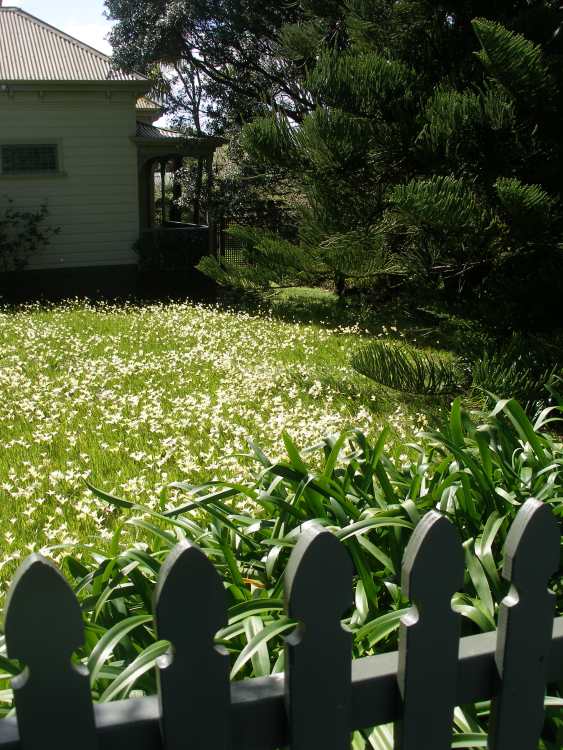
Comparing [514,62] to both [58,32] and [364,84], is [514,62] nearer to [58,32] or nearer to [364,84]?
[364,84]

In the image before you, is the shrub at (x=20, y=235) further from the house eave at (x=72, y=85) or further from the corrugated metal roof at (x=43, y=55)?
the corrugated metal roof at (x=43, y=55)

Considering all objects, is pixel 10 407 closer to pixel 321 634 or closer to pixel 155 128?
pixel 321 634

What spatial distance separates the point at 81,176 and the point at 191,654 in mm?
16019

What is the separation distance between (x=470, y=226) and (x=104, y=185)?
12503mm

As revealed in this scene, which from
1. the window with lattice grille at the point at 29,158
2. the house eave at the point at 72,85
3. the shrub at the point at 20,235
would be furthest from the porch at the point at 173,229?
the shrub at the point at 20,235

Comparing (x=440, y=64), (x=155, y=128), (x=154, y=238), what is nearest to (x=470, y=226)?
(x=440, y=64)

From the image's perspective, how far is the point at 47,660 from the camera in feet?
4.33

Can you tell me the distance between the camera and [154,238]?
16719 mm

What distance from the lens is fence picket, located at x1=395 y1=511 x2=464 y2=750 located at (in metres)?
1.55

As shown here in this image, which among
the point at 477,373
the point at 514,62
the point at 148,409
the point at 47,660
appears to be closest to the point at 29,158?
the point at 148,409

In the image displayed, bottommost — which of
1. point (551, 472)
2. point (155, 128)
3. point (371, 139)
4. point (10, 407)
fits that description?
point (10, 407)

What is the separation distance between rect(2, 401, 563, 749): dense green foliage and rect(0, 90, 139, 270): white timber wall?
45.1ft

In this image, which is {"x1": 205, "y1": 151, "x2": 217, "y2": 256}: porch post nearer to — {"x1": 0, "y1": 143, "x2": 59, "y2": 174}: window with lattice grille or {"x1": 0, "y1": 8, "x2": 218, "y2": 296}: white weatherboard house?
{"x1": 0, "y1": 8, "x2": 218, "y2": 296}: white weatherboard house

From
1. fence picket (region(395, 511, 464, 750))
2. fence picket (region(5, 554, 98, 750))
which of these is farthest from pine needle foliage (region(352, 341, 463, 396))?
fence picket (region(5, 554, 98, 750))
